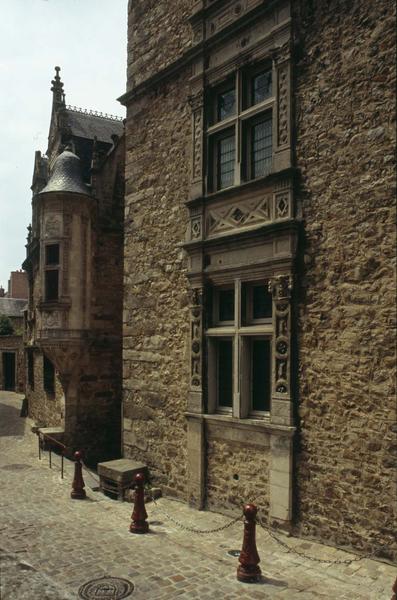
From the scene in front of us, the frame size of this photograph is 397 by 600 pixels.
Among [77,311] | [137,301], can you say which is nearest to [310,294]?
[137,301]

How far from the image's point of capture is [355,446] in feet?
20.5

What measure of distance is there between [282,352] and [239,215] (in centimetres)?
232

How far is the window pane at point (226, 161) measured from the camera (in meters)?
8.45

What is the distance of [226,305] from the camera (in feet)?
27.9

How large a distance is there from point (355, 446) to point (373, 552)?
122 cm

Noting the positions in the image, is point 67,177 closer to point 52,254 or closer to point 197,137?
point 52,254

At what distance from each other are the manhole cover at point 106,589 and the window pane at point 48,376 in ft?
38.0

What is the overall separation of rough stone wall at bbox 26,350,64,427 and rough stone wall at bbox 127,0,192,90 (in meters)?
9.63

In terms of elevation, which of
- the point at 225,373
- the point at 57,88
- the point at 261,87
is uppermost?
the point at 57,88

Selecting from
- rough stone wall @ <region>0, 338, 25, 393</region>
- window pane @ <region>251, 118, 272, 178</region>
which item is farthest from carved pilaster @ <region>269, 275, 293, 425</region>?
rough stone wall @ <region>0, 338, 25, 393</region>

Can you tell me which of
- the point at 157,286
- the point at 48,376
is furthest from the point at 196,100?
the point at 48,376

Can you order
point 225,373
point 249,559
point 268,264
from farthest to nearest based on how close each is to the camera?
point 225,373, point 268,264, point 249,559

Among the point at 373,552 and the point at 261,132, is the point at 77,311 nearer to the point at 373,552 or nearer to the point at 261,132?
the point at 261,132

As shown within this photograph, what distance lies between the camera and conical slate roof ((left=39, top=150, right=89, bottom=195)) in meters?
14.0
